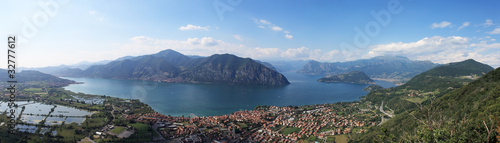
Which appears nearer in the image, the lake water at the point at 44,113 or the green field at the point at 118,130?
the green field at the point at 118,130

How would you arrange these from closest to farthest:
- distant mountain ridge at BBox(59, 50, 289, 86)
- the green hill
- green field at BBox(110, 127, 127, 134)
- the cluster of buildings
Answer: the green hill
the cluster of buildings
green field at BBox(110, 127, 127, 134)
distant mountain ridge at BBox(59, 50, 289, 86)

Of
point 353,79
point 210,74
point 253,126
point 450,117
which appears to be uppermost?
point 210,74

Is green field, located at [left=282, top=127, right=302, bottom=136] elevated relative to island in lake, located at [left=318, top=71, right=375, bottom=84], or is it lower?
lower

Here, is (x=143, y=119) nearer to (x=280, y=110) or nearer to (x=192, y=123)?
(x=192, y=123)

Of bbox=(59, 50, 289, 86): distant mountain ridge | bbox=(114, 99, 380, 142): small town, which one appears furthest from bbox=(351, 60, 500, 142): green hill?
bbox=(59, 50, 289, 86): distant mountain ridge

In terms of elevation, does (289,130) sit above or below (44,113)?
below

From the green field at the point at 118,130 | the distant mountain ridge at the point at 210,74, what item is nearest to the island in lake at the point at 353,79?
the distant mountain ridge at the point at 210,74

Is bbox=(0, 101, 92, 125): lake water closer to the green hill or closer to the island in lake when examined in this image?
the green hill

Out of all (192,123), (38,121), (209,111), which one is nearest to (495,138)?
(192,123)

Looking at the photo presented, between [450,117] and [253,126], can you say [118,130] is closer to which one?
[253,126]

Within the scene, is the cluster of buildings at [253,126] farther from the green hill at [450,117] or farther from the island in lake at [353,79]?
the island in lake at [353,79]

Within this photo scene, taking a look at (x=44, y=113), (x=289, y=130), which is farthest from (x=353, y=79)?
(x=44, y=113)
